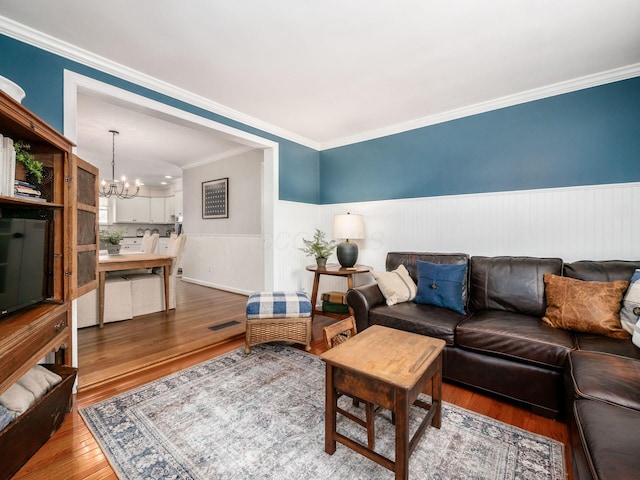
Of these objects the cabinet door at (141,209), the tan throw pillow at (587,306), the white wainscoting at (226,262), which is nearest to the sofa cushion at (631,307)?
the tan throw pillow at (587,306)

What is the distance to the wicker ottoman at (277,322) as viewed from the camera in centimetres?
267

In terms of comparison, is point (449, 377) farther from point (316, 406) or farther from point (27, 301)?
point (27, 301)

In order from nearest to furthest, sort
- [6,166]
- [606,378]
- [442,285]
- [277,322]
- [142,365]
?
[606,378] < [6,166] < [142,365] < [442,285] < [277,322]

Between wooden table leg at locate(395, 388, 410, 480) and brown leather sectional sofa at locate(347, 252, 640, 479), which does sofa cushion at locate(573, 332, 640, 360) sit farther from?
wooden table leg at locate(395, 388, 410, 480)

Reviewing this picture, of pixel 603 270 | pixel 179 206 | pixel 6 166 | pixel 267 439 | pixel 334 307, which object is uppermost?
pixel 179 206

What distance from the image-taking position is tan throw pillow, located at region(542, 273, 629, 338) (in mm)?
1860

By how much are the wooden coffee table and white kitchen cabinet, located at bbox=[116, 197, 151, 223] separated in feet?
27.5

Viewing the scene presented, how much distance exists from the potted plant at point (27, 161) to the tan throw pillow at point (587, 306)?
346 centimetres

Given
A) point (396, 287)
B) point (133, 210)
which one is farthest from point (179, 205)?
point (396, 287)

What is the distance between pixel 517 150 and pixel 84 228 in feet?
12.3

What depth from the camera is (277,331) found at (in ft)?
8.86

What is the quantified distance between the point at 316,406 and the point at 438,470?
2.52ft

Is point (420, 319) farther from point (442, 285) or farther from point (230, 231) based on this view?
point (230, 231)

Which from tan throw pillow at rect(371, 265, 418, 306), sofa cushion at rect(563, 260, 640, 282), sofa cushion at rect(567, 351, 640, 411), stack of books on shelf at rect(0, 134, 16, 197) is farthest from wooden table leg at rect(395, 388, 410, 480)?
stack of books on shelf at rect(0, 134, 16, 197)
